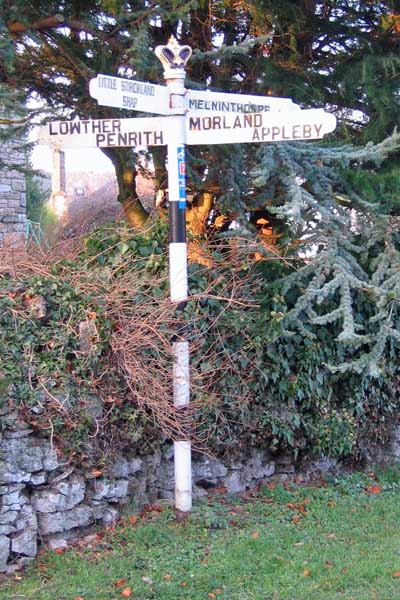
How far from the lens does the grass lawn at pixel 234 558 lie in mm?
4711

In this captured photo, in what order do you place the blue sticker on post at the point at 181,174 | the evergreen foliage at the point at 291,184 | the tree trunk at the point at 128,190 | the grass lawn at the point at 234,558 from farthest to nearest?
the tree trunk at the point at 128,190 → the evergreen foliage at the point at 291,184 → the blue sticker on post at the point at 181,174 → the grass lawn at the point at 234,558

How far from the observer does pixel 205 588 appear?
4.73 metres

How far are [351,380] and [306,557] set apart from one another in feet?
8.44

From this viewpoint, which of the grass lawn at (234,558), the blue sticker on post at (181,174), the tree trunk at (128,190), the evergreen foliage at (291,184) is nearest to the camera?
the grass lawn at (234,558)

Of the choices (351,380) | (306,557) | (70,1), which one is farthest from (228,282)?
(70,1)

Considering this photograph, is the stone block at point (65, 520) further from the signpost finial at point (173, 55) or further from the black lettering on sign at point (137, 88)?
the signpost finial at point (173, 55)

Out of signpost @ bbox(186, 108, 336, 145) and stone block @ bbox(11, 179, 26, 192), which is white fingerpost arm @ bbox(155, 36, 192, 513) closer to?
signpost @ bbox(186, 108, 336, 145)

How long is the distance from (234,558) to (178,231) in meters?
2.37

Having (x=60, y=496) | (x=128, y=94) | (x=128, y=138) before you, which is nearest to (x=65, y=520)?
(x=60, y=496)

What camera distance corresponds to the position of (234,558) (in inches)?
203

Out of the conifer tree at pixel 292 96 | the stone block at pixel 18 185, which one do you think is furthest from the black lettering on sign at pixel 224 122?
the stone block at pixel 18 185

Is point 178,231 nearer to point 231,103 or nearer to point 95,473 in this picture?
point 231,103

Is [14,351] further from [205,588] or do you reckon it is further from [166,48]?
[166,48]

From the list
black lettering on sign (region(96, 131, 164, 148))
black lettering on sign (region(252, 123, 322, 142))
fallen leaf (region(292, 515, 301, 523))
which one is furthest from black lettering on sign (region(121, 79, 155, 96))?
fallen leaf (region(292, 515, 301, 523))
